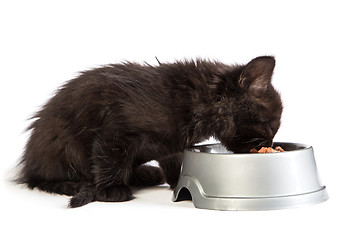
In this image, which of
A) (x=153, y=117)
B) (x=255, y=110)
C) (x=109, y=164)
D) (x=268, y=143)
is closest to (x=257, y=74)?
(x=255, y=110)

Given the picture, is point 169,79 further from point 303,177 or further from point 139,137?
point 303,177

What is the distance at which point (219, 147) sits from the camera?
453cm

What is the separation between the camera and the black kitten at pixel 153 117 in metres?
4.03

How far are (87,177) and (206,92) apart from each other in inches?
43.2

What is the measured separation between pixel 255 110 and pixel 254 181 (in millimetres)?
600

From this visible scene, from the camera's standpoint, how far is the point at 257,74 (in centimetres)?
396

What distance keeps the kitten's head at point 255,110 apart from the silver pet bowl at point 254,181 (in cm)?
38

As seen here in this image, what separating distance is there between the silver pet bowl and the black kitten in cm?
37

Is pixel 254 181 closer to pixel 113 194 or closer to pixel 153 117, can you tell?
pixel 153 117

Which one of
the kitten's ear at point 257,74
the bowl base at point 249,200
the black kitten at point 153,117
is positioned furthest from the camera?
the black kitten at point 153,117

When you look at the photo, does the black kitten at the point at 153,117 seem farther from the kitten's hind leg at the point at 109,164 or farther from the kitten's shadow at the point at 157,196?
the kitten's shadow at the point at 157,196

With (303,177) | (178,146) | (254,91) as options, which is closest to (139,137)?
(178,146)

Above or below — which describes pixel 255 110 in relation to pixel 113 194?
above

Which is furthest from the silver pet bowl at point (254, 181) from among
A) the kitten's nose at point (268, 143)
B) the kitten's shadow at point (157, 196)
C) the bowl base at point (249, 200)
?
the kitten's nose at point (268, 143)
